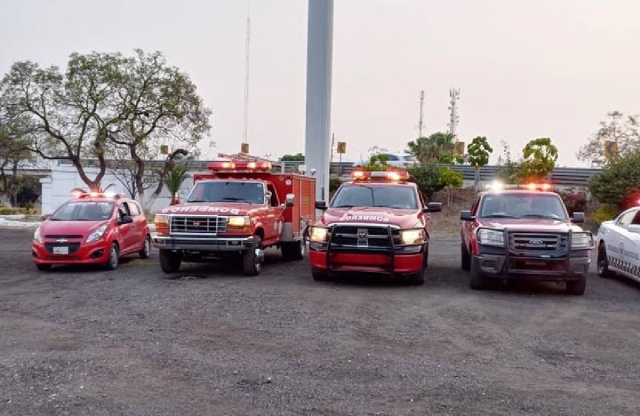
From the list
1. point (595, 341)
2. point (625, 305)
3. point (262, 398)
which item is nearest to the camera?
point (262, 398)

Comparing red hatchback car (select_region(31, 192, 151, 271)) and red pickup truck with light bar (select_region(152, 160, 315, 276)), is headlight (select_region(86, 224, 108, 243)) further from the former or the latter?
red pickup truck with light bar (select_region(152, 160, 315, 276))

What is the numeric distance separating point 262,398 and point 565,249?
23.5ft

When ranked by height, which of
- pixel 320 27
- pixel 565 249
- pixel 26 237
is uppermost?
pixel 320 27

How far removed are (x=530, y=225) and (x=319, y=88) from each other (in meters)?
15.9

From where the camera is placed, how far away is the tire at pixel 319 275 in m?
12.0

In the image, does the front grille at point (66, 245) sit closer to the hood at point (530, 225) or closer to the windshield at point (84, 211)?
the windshield at point (84, 211)

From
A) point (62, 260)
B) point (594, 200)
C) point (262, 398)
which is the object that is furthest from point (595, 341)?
point (594, 200)

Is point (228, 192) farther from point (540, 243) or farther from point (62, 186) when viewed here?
point (62, 186)

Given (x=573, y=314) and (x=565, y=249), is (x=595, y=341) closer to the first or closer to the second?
(x=573, y=314)

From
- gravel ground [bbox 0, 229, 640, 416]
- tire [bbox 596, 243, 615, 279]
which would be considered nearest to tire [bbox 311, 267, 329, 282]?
gravel ground [bbox 0, 229, 640, 416]

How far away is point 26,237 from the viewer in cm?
2331

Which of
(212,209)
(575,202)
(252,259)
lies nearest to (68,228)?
(212,209)

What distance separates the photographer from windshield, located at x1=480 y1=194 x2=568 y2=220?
40.3ft

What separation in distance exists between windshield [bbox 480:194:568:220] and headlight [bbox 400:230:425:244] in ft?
5.18
